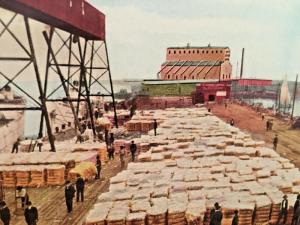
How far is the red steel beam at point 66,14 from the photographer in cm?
1555

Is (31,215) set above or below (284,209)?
below

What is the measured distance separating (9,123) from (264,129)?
3093 centimetres

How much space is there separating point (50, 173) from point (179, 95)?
43.3 meters

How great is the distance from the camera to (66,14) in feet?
64.7

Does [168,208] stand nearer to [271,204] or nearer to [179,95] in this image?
[271,204]

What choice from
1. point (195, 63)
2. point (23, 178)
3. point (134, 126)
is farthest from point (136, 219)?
point (195, 63)

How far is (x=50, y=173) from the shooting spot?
1691 cm

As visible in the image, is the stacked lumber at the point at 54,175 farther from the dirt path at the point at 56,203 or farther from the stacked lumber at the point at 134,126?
the stacked lumber at the point at 134,126

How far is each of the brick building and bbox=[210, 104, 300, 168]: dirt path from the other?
2998 cm

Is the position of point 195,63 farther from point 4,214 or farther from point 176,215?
point 4,214

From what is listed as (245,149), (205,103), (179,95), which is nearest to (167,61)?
(179,95)

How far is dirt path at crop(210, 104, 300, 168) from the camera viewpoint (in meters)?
26.3

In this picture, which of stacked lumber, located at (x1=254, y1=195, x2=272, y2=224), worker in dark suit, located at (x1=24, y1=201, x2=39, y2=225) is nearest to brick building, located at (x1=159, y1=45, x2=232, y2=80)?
stacked lumber, located at (x1=254, y1=195, x2=272, y2=224)

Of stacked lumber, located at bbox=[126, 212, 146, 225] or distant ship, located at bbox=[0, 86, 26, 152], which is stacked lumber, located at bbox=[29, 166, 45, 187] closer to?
stacked lumber, located at bbox=[126, 212, 146, 225]
